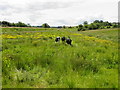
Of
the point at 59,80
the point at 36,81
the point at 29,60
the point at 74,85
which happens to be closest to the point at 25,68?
the point at 29,60

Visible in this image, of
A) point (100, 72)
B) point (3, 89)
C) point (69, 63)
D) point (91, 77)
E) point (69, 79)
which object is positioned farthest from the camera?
point (69, 63)

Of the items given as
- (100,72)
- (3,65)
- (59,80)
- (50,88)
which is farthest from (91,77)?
(3,65)

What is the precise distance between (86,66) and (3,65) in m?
3.68

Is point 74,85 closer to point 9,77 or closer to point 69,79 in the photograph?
point 69,79

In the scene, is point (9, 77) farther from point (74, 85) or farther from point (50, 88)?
point (74, 85)

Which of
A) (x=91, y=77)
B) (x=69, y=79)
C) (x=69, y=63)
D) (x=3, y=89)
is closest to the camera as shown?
(x=3, y=89)

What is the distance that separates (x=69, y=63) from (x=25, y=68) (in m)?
2.03

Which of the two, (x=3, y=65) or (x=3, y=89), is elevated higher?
(x=3, y=65)

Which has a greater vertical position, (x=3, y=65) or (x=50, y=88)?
(x=3, y=65)

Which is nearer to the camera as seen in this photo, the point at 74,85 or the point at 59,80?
the point at 74,85

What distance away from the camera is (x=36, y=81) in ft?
18.1

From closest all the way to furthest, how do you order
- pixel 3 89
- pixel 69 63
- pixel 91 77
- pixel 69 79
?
pixel 3 89 < pixel 69 79 < pixel 91 77 < pixel 69 63

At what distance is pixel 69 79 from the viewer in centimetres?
552

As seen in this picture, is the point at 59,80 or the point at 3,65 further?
the point at 3,65
